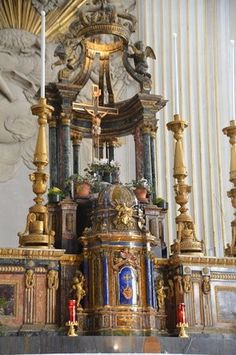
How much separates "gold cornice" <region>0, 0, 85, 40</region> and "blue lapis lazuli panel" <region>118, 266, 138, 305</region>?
23.1ft

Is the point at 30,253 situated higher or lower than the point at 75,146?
lower

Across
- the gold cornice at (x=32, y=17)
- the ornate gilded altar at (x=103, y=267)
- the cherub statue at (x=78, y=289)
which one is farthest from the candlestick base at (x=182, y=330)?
the gold cornice at (x=32, y=17)

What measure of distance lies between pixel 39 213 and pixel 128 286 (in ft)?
4.71

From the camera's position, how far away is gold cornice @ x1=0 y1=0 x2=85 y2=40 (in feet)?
45.1

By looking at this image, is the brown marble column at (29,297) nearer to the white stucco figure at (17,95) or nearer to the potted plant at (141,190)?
the potted plant at (141,190)

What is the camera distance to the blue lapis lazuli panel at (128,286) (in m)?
8.07

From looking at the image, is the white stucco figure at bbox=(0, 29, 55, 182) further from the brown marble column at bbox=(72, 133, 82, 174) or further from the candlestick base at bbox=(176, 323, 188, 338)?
the candlestick base at bbox=(176, 323, 188, 338)

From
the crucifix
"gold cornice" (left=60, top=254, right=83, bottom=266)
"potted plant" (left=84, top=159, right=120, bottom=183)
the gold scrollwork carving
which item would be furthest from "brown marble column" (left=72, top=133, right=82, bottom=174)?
the gold scrollwork carving

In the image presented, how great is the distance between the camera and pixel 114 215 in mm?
8336

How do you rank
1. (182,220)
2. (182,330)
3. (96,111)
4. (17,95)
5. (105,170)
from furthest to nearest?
(17,95) → (96,111) → (105,170) → (182,220) → (182,330)

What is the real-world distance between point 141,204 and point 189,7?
6.89 m

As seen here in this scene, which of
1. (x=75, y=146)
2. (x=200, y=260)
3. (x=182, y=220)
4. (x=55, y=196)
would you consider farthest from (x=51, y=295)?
(x=75, y=146)

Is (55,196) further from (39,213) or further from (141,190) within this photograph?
(141,190)

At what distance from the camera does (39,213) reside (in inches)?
339
